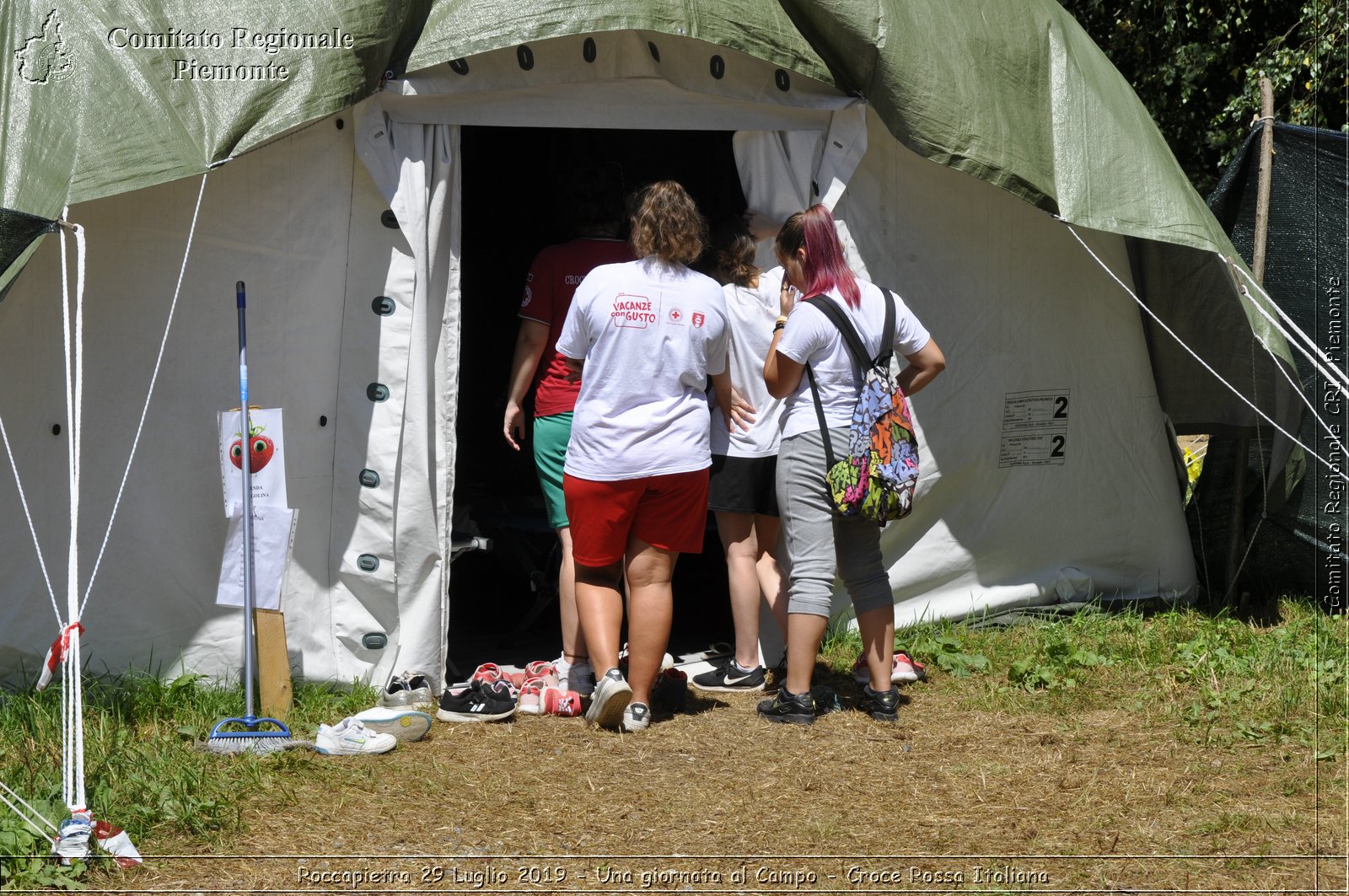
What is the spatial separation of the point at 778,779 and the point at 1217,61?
764cm

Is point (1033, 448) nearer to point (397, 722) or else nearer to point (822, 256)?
point (822, 256)

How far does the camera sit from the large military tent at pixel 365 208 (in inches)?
169

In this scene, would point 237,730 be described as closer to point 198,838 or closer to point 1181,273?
point 198,838

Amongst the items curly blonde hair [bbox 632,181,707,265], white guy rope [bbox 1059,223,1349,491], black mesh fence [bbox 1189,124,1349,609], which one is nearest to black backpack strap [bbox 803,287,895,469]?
curly blonde hair [bbox 632,181,707,265]

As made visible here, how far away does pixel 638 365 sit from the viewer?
4430mm

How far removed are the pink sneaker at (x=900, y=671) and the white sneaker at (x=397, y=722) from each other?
1.62 meters

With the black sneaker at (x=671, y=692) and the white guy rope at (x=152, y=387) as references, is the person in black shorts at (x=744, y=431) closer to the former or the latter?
the black sneaker at (x=671, y=692)

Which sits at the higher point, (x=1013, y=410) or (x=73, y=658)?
(x=1013, y=410)

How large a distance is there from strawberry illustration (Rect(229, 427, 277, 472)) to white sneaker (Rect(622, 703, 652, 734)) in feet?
4.75

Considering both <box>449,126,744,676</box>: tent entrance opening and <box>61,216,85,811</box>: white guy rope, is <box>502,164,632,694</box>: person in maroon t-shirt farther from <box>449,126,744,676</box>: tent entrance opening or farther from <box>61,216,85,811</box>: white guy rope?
<box>61,216,85,811</box>: white guy rope

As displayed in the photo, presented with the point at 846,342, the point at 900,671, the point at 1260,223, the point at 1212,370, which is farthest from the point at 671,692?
the point at 1260,223

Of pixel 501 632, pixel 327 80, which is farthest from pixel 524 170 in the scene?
pixel 327 80

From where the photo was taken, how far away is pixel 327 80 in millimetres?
4402

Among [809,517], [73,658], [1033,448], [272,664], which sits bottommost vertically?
[272,664]
